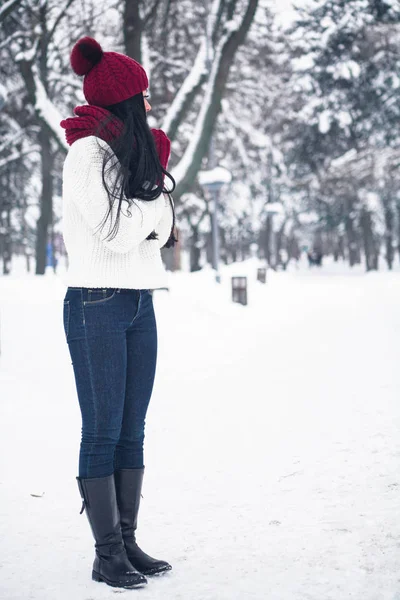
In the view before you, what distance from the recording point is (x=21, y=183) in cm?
2609

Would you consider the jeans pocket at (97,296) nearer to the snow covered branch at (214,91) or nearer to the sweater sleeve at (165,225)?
the sweater sleeve at (165,225)

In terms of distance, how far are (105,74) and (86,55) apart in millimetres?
118

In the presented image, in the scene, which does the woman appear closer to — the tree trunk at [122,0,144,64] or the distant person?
the tree trunk at [122,0,144,64]

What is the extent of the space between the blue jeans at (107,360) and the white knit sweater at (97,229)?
6 cm

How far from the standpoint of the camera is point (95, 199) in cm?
264

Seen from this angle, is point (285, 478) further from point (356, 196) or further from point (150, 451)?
point (356, 196)

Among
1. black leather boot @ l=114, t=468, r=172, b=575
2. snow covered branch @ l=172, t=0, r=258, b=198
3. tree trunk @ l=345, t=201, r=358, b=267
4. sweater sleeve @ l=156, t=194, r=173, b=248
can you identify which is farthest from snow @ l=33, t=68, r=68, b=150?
tree trunk @ l=345, t=201, r=358, b=267

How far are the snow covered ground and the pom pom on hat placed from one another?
207cm

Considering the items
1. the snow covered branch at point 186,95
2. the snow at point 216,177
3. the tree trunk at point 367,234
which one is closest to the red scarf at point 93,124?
the snow covered branch at point 186,95

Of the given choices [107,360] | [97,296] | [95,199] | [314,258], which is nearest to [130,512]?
[107,360]

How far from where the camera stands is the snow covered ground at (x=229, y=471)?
9.40ft

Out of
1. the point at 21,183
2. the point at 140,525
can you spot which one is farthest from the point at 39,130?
the point at 140,525

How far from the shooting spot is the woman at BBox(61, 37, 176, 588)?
2682 mm

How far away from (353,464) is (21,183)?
23616 millimetres
